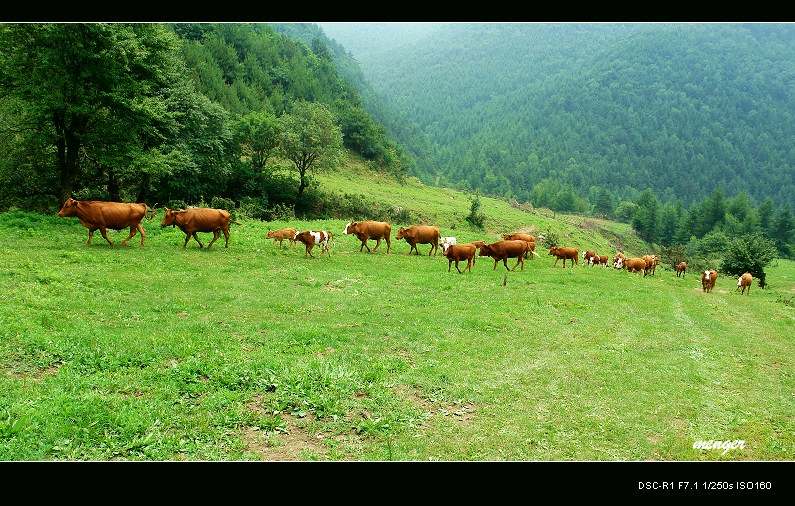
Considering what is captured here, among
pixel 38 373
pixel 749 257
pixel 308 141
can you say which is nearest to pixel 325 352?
pixel 38 373

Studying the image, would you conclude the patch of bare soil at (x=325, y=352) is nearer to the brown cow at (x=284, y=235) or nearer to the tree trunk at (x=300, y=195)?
the brown cow at (x=284, y=235)

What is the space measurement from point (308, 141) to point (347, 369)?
43.0 m

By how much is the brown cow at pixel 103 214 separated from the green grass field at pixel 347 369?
122 centimetres

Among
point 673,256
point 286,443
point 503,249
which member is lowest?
point 673,256

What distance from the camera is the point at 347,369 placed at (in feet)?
33.2

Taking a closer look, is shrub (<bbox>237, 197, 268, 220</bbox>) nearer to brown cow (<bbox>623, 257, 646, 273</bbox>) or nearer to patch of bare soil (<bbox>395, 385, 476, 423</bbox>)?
brown cow (<bbox>623, 257, 646, 273</bbox>)

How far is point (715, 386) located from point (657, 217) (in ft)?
451

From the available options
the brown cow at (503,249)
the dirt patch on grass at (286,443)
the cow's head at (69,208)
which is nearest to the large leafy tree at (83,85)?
the cow's head at (69,208)

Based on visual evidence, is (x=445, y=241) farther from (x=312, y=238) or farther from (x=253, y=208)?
(x=253, y=208)

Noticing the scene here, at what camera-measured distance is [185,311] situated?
13.4 metres

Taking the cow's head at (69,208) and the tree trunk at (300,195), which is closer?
the cow's head at (69,208)

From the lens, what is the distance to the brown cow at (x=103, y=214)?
2027 cm

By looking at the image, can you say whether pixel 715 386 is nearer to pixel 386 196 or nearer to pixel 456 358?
pixel 456 358

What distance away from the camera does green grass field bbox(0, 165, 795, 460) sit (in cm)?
752
